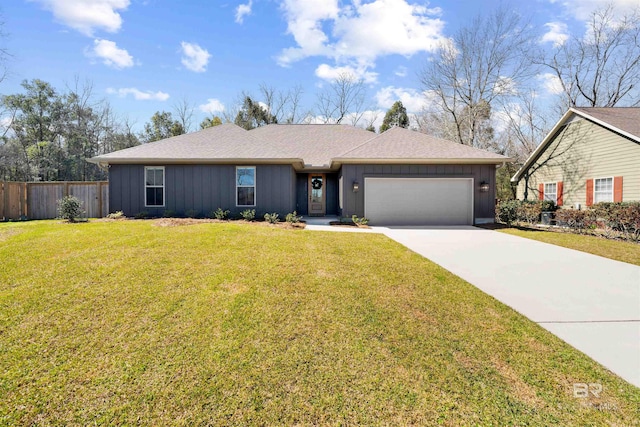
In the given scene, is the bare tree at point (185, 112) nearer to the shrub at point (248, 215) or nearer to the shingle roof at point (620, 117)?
the shrub at point (248, 215)

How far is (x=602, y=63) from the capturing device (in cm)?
1811

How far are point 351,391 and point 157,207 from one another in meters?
11.1

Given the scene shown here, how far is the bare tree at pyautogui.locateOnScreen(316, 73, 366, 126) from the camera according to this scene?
25.9 m

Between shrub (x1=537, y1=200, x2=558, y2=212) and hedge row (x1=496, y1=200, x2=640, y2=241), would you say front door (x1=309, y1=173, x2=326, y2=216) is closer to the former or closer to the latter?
hedge row (x1=496, y1=200, x2=640, y2=241)

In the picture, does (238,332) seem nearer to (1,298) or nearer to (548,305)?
(1,298)

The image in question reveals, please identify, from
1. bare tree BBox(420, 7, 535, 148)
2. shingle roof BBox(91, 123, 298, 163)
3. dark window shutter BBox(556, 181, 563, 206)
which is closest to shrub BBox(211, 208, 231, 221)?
shingle roof BBox(91, 123, 298, 163)

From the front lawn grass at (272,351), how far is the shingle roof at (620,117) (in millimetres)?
12450

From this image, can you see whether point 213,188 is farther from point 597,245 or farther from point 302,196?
point 597,245

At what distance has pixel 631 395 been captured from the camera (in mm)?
2080

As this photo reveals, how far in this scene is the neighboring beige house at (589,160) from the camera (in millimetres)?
10781

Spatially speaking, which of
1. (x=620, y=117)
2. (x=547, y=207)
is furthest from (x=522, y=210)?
(x=620, y=117)

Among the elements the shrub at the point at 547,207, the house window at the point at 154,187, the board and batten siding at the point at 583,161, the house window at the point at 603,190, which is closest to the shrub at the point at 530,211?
the shrub at the point at 547,207

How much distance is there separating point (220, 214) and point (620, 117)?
1738 centimetres

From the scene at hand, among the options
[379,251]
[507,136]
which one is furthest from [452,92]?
[379,251]
